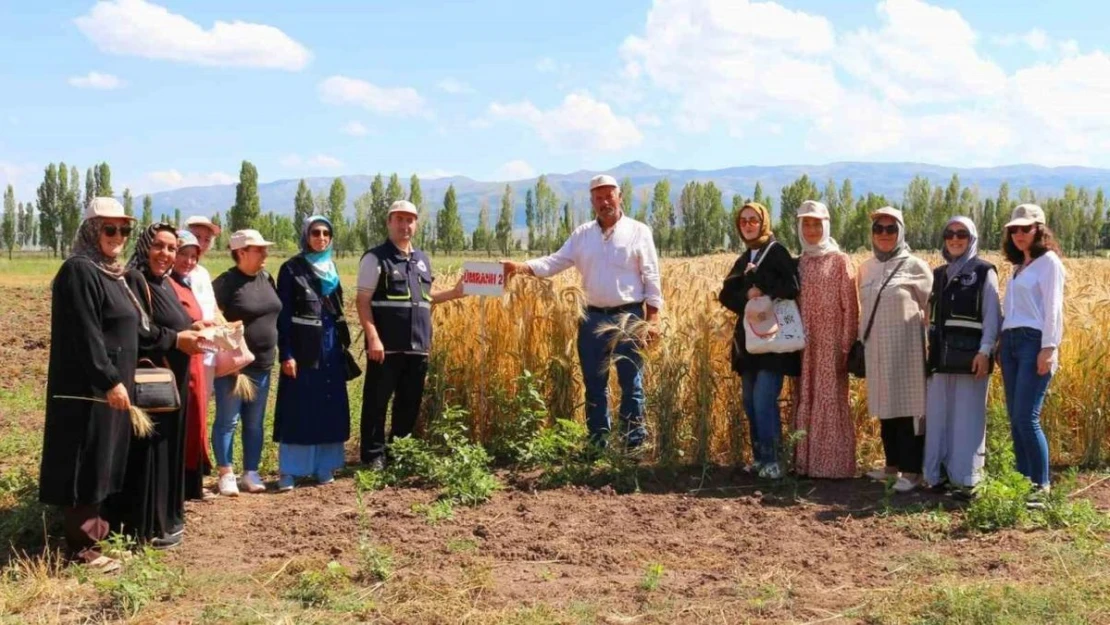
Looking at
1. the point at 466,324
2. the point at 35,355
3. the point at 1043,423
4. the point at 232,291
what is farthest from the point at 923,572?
the point at 35,355

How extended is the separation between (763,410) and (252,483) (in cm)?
380

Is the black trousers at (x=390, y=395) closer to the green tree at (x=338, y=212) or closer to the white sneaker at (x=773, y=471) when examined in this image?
the white sneaker at (x=773, y=471)

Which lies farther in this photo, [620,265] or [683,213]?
[683,213]

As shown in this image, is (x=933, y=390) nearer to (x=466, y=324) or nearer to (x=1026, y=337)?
(x=1026, y=337)

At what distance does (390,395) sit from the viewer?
756cm

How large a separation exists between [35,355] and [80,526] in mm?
10444

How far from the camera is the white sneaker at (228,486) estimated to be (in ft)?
22.9

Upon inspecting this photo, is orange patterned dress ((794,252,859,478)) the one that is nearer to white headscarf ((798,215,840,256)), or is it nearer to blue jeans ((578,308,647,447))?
white headscarf ((798,215,840,256))

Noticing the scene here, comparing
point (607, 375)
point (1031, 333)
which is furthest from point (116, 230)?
point (1031, 333)

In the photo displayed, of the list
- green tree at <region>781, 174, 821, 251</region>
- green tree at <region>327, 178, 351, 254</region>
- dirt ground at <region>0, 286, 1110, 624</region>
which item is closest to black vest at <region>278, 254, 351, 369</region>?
dirt ground at <region>0, 286, 1110, 624</region>

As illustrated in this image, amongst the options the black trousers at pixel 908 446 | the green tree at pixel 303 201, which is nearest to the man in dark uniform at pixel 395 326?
the black trousers at pixel 908 446

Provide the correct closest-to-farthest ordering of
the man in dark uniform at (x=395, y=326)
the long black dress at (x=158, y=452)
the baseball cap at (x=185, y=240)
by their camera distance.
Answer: the long black dress at (x=158, y=452) → the baseball cap at (x=185, y=240) → the man in dark uniform at (x=395, y=326)

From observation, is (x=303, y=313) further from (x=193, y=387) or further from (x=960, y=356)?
(x=960, y=356)

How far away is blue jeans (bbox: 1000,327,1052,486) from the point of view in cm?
629
